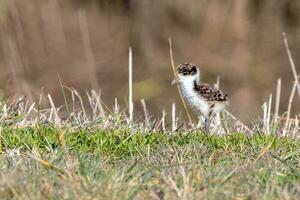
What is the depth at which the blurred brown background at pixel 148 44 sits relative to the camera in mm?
12734

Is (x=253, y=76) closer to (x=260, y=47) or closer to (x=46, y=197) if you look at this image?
(x=260, y=47)

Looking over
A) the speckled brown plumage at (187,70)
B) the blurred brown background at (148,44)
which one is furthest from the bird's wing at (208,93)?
the blurred brown background at (148,44)

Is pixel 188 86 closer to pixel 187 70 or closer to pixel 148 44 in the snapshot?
pixel 187 70

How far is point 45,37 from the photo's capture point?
14.2 m

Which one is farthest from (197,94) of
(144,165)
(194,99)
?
(144,165)

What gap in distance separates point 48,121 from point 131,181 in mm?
2472

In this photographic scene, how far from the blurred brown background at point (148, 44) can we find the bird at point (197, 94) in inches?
153

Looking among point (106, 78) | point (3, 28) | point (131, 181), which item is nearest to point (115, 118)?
point (131, 181)

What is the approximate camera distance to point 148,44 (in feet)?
45.9

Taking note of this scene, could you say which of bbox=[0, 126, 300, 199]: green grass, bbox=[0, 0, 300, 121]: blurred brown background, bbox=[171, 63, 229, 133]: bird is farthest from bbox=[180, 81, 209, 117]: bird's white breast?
bbox=[0, 0, 300, 121]: blurred brown background

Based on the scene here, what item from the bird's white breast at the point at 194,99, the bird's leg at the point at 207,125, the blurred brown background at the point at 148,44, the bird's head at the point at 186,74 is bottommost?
the blurred brown background at the point at 148,44

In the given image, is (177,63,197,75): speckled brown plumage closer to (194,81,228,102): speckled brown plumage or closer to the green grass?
(194,81,228,102): speckled brown plumage

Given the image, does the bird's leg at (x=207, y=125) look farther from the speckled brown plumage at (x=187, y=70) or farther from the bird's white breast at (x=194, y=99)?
the speckled brown plumage at (x=187, y=70)

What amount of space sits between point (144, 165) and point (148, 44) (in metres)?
8.24
